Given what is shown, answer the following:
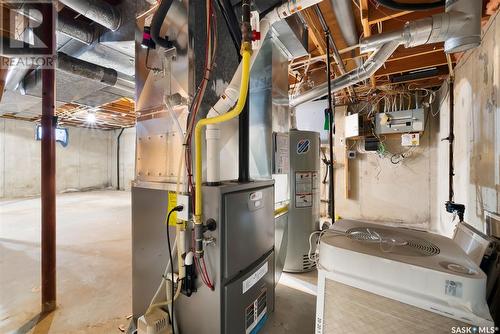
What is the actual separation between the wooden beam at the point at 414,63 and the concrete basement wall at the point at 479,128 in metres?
0.25

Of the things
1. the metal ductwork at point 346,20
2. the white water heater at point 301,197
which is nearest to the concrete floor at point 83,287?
the white water heater at point 301,197

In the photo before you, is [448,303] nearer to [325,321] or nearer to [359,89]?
[325,321]

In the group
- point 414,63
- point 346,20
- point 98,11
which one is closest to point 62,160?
point 98,11

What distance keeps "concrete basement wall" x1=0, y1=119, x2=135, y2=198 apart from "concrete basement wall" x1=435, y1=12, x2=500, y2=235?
984 centimetres

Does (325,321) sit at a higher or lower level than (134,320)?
higher

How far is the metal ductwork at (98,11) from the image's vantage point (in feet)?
5.00

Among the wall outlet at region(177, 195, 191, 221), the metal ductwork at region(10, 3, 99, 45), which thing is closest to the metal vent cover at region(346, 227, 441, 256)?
the wall outlet at region(177, 195, 191, 221)

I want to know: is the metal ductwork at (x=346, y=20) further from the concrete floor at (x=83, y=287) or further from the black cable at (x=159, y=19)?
the concrete floor at (x=83, y=287)

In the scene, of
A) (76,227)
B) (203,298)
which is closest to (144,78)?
(203,298)

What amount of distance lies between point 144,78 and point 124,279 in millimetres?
2007

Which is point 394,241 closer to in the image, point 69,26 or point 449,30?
point 449,30

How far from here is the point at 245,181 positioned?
141 cm

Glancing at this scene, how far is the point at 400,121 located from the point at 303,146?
243 cm

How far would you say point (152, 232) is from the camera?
4.62 feet
